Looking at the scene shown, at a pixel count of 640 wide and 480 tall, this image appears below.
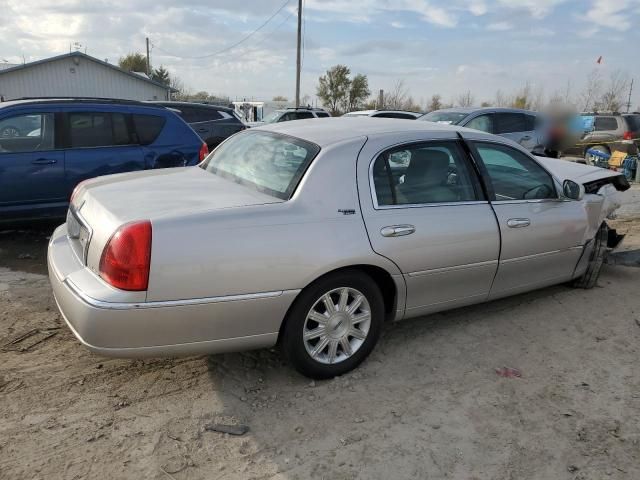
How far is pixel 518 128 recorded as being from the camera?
1136 centimetres

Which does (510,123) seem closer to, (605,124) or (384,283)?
(605,124)

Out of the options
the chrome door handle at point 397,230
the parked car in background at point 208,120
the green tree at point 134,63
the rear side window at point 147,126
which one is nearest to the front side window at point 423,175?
the chrome door handle at point 397,230

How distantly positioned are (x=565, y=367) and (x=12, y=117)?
5.88 m

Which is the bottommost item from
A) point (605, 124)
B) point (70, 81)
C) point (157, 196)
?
point (157, 196)

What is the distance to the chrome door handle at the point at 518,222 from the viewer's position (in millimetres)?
3988

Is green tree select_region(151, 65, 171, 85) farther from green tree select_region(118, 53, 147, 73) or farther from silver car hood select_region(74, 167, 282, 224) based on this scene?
silver car hood select_region(74, 167, 282, 224)

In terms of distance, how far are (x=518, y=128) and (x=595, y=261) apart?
7.13m

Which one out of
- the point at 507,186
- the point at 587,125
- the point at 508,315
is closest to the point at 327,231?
the point at 507,186

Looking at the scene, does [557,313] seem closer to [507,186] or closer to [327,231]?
[507,186]

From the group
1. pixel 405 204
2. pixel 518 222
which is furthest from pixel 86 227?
pixel 518 222

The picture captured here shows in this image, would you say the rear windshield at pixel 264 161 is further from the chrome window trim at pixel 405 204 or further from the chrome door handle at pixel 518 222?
the chrome door handle at pixel 518 222

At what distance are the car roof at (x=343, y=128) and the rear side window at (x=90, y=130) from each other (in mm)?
2935

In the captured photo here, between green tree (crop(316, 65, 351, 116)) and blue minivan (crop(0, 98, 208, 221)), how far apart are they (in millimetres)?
32485

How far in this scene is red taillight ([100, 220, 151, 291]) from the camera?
106 inches
